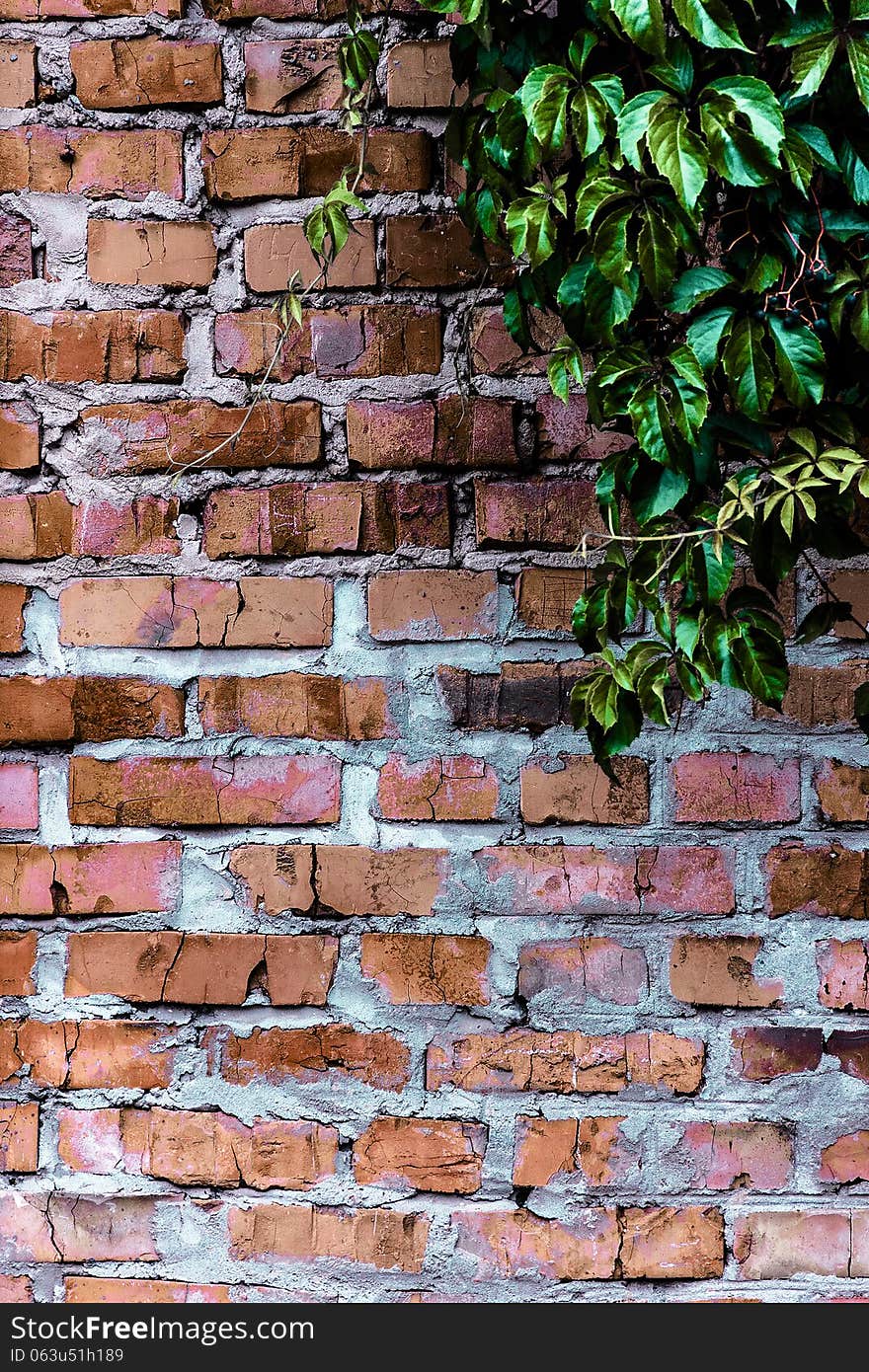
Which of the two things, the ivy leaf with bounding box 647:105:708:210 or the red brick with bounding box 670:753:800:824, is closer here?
the ivy leaf with bounding box 647:105:708:210

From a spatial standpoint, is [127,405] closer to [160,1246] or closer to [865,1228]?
[160,1246]

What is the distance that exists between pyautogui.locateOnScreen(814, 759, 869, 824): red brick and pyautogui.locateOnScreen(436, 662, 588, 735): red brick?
0.19 m

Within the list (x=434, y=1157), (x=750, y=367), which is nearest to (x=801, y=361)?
(x=750, y=367)

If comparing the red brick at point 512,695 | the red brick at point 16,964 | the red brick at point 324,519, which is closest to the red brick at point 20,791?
the red brick at point 16,964

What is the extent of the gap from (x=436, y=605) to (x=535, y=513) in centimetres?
12

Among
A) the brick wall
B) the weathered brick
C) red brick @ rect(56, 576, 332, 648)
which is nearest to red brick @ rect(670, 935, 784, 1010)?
the brick wall

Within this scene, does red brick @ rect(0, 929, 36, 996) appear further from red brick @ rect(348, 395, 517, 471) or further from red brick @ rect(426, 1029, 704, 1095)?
red brick @ rect(348, 395, 517, 471)

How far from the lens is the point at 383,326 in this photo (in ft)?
3.07

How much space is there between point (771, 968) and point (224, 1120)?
523 millimetres

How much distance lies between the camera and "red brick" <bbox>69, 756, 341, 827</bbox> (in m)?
0.94

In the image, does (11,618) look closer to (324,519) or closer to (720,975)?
(324,519)

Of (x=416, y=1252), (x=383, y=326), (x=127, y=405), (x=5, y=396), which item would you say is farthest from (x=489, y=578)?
(x=416, y=1252)

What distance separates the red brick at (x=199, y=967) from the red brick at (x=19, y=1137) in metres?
0.12

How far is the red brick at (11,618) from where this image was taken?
951 millimetres
